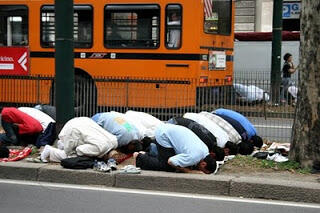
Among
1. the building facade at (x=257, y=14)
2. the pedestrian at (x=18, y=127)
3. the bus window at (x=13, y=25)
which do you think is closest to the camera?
the pedestrian at (x=18, y=127)

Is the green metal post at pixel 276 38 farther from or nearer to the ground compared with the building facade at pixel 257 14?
nearer to the ground

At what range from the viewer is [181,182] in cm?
704

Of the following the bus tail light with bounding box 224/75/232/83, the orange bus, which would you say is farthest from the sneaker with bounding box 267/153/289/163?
the bus tail light with bounding box 224/75/232/83

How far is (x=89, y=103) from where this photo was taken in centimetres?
1236

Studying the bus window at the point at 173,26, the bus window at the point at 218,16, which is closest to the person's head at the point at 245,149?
the bus window at the point at 173,26

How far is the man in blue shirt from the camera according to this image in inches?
285

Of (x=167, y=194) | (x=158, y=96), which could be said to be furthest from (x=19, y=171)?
(x=158, y=96)

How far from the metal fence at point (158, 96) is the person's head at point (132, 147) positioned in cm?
338

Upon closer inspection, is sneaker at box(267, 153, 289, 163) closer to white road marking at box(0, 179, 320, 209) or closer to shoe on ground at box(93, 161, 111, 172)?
white road marking at box(0, 179, 320, 209)

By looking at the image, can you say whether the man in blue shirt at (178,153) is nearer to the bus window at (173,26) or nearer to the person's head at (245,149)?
the person's head at (245,149)

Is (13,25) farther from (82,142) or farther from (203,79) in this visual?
(82,142)

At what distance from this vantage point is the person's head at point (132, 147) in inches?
337

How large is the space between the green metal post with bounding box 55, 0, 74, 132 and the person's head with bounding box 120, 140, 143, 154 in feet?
3.42

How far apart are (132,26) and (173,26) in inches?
40.5
